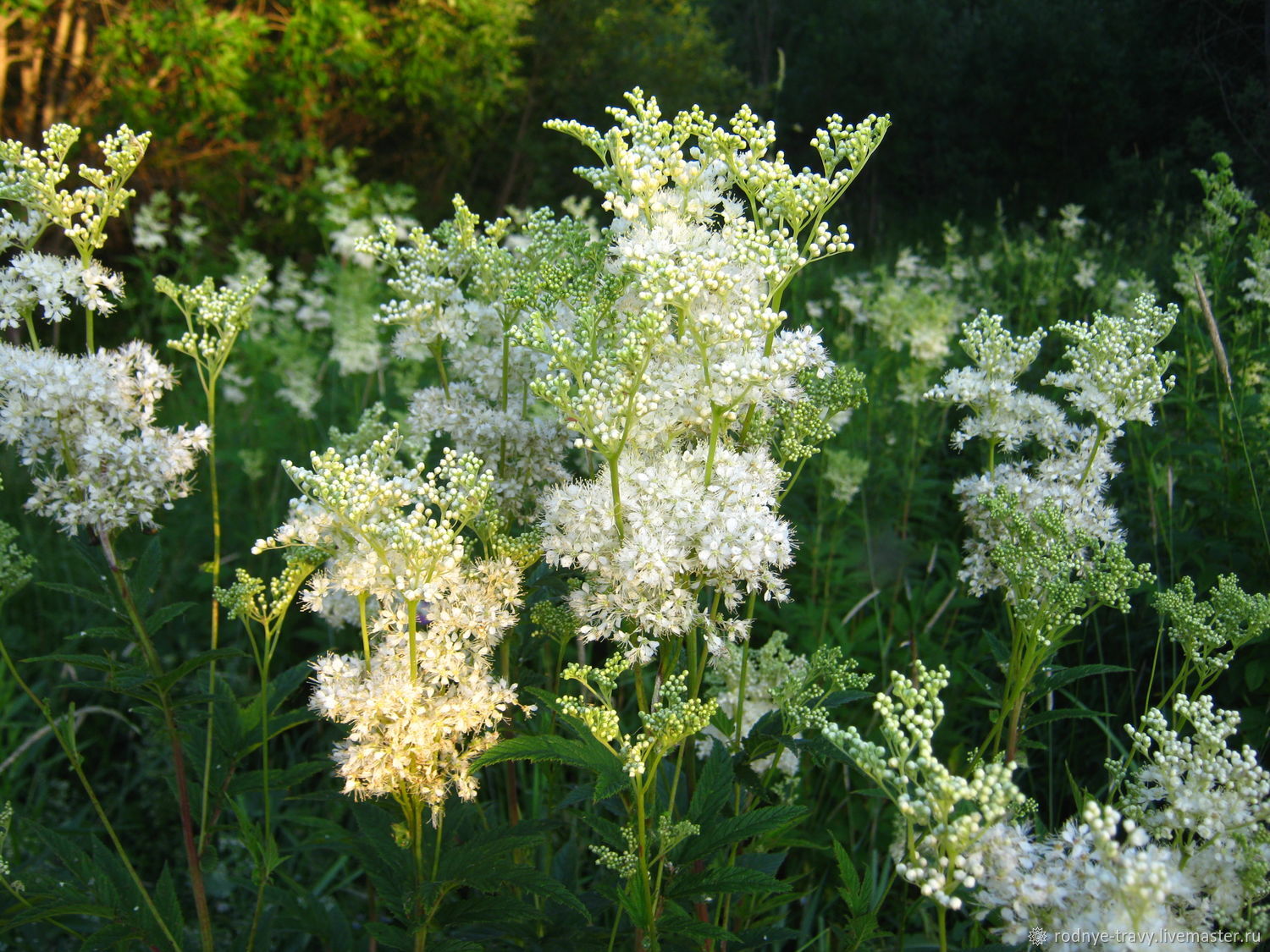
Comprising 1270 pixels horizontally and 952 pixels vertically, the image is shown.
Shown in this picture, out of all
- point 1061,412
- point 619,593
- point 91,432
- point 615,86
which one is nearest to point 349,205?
point 615,86

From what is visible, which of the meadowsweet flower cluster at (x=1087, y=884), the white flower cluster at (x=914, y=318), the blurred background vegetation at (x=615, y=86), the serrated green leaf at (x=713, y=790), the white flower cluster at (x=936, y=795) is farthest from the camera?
the blurred background vegetation at (x=615, y=86)

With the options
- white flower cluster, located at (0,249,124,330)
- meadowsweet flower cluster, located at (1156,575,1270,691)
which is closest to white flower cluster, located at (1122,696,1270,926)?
meadowsweet flower cluster, located at (1156,575,1270,691)

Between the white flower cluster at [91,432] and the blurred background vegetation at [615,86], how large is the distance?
4371 mm

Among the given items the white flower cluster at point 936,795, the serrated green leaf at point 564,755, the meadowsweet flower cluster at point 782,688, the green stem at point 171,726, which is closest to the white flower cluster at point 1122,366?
the meadowsweet flower cluster at point 782,688

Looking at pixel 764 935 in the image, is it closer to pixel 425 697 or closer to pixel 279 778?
pixel 425 697

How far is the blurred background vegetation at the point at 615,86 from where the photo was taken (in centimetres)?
919

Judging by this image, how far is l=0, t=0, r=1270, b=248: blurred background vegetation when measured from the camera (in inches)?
362

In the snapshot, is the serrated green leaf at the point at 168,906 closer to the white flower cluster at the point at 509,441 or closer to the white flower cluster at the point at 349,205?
the white flower cluster at the point at 509,441

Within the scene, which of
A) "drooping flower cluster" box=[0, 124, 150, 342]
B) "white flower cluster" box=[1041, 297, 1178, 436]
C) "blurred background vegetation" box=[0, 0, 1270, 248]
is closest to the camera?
"drooping flower cluster" box=[0, 124, 150, 342]

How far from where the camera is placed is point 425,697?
1897 millimetres

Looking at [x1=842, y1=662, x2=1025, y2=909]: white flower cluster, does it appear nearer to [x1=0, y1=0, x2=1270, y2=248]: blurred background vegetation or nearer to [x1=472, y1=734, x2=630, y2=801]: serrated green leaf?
[x1=472, y1=734, x2=630, y2=801]: serrated green leaf

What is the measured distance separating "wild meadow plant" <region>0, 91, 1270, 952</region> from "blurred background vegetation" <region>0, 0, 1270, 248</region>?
12.7ft

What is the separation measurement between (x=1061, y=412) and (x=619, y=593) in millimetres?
A: 1448

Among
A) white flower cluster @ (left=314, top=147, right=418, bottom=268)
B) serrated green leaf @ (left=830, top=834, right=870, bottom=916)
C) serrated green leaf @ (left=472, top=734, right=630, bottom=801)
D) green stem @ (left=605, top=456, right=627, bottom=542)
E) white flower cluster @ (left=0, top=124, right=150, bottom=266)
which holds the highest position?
white flower cluster @ (left=314, top=147, right=418, bottom=268)
